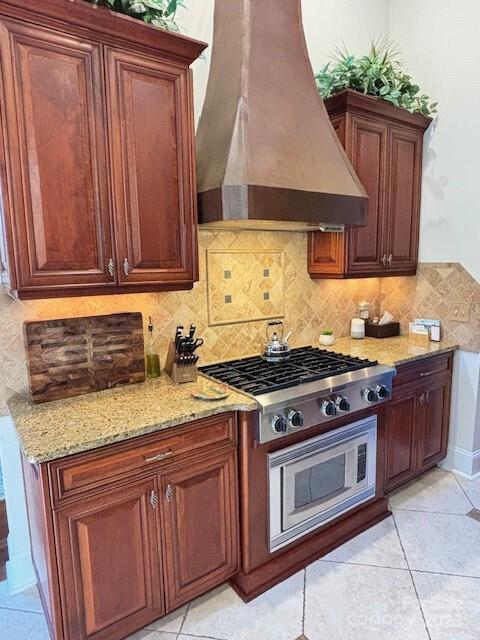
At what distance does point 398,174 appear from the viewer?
2918 mm

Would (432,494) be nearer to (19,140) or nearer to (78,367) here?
(78,367)

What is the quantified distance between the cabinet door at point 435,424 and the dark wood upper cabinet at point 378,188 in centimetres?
90

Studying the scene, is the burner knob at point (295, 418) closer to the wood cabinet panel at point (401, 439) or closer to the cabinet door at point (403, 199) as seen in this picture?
the wood cabinet panel at point (401, 439)

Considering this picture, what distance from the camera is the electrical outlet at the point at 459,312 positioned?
2910 mm

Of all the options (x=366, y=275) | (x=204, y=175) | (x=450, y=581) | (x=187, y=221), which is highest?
(x=204, y=175)

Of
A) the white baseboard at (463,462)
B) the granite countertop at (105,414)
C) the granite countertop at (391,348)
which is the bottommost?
the white baseboard at (463,462)

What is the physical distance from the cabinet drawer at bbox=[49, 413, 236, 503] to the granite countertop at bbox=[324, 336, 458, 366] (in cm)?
121

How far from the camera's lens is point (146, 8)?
171cm

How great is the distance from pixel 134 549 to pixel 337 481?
1.16 metres

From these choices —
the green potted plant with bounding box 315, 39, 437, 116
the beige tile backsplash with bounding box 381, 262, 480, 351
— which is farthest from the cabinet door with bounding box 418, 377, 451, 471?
the green potted plant with bounding box 315, 39, 437, 116

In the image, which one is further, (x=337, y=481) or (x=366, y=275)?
(x=366, y=275)

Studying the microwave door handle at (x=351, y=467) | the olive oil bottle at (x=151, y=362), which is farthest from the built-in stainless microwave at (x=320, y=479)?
the olive oil bottle at (x=151, y=362)

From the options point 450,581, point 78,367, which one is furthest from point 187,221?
point 450,581

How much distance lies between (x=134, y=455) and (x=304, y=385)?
900 millimetres
